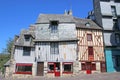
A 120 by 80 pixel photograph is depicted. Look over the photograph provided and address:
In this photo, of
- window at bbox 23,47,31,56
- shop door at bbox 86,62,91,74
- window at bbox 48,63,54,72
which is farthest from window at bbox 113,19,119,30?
window at bbox 23,47,31,56

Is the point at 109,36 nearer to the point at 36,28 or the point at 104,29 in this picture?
the point at 104,29

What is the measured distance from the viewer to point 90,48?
76.2ft

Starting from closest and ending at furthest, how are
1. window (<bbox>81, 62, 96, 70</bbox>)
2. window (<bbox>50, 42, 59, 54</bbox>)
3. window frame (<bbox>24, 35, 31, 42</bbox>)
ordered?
window (<bbox>50, 42, 59, 54</bbox>) < window (<bbox>81, 62, 96, 70</bbox>) < window frame (<bbox>24, 35, 31, 42</bbox>)

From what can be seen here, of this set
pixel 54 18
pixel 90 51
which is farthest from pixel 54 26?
pixel 90 51

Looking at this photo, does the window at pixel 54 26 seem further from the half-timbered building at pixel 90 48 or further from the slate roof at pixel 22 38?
the half-timbered building at pixel 90 48

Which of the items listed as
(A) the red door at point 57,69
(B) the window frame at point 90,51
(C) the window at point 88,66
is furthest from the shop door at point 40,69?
(B) the window frame at point 90,51

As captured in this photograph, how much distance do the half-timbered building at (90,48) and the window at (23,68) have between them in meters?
7.19

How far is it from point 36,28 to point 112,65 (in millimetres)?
12667

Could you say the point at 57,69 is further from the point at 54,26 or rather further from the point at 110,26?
the point at 110,26

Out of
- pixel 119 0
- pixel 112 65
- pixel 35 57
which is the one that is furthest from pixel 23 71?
pixel 119 0

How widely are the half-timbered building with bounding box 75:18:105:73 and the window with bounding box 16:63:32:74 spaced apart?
283 inches

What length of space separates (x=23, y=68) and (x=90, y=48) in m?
10.2

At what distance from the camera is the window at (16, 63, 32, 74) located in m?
20.9

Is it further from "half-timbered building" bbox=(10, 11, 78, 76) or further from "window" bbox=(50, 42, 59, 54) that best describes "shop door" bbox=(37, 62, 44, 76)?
"window" bbox=(50, 42, 59, 54)
